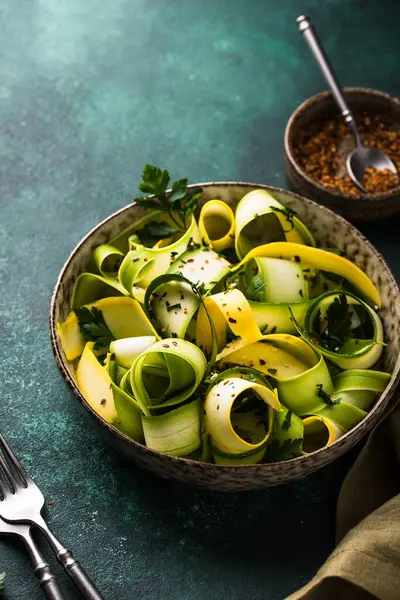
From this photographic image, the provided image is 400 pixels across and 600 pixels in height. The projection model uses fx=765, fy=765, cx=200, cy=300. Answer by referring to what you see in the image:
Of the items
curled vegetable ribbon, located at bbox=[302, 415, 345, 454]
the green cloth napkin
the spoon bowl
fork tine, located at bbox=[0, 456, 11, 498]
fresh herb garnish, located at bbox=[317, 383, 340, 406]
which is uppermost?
the spoon bowl

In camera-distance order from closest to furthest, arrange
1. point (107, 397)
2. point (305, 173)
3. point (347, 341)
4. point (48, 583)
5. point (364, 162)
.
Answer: point (48, 583), point (107, 397), point (347, 341), point (305, 173), point (364, 162)

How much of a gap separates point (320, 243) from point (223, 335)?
410 millimetres

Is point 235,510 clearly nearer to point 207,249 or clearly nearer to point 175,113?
point 207,249

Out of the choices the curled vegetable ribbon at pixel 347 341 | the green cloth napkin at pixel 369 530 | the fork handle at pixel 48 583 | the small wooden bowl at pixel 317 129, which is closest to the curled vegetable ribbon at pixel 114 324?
A: the curled vegetable ribbon at pixel 347 341

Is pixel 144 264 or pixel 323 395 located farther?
pixel 144 264

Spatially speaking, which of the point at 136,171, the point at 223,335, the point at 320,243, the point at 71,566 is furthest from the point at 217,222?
the point at 71,566

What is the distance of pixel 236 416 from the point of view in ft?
5.29

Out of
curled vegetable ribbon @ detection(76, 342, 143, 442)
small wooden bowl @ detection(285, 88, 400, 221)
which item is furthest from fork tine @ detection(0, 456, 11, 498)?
small wooden bowl @ detection(285, 88, 400, 221)

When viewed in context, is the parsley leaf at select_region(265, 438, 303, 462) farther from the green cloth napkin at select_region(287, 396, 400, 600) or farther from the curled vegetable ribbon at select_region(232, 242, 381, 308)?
the curled vegetable ribbon at select_region(232, 242, 381, 308)

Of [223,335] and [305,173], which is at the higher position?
[305,173]

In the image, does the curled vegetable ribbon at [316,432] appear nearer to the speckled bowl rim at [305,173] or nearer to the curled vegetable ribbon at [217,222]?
the curled vegetable ribbon at [217,222]

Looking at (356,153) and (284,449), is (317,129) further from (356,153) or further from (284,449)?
(284,449)

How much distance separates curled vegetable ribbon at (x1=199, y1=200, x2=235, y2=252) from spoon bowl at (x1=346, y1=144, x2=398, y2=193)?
0.56m

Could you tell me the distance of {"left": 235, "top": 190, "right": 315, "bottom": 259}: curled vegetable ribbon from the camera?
183cm
